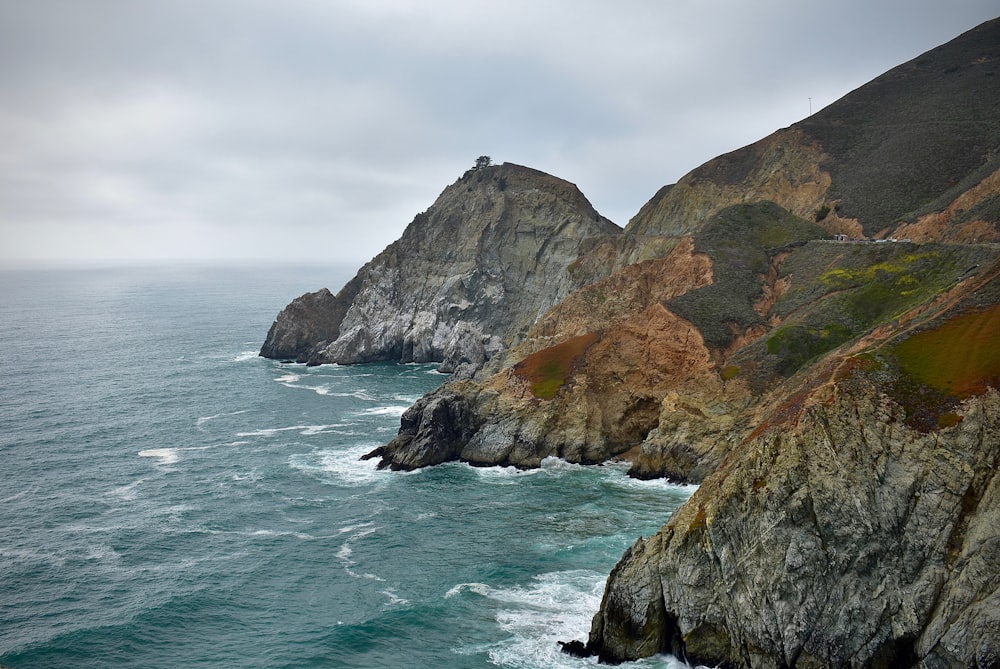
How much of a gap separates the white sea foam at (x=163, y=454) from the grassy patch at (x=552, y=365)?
35620 millimetres

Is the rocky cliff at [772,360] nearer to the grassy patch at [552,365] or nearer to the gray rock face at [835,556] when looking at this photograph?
the gray rock face at [835,556]

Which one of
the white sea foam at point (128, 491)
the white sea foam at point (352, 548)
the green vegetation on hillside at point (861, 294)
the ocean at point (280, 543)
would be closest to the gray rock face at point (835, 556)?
the ocean at point (280, 543)

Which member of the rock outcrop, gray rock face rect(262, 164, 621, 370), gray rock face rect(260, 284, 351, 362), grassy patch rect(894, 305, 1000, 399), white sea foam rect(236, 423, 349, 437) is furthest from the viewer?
gray rock face rect(260, 284, 351, 362)

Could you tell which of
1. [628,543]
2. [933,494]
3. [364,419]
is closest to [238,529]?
[628,543]

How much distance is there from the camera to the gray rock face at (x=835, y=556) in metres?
A: 32.5

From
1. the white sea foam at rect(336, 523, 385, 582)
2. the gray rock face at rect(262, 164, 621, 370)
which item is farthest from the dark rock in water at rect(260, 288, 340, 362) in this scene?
the white sea foam at rect(336, 523, 385, 582)

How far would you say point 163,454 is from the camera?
3014 inches

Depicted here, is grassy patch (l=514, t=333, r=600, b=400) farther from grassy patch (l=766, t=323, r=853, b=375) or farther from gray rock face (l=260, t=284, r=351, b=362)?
gray rock face (l=260, t=284, r=351, b=362)

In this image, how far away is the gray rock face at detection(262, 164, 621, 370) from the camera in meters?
135

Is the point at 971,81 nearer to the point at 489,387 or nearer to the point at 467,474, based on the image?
the point at 489,387

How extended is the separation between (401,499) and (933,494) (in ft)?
133

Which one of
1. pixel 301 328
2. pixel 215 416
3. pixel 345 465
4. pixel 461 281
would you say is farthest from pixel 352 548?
pixel 301 328

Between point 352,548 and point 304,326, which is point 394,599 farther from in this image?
point 304,326

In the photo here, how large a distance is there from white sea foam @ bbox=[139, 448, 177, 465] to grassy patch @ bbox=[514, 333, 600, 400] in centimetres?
3562
